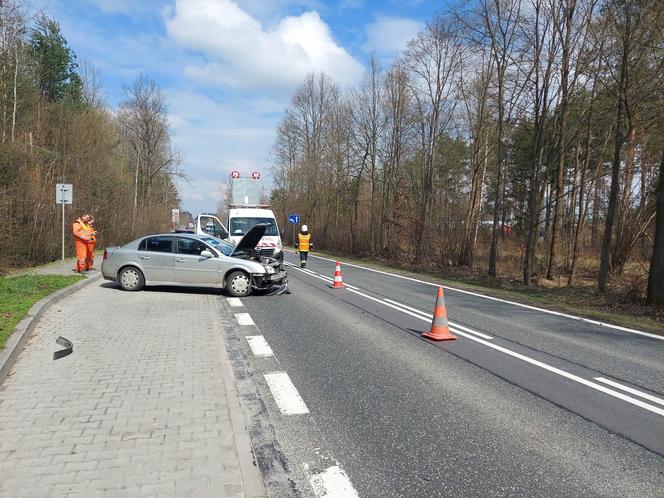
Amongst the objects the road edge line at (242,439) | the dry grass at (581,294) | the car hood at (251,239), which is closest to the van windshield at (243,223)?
the dry grass at (581,294)

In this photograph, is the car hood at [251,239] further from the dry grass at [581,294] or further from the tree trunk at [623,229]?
the tree trunk at [623,229]

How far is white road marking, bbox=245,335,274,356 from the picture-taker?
7.08 meters

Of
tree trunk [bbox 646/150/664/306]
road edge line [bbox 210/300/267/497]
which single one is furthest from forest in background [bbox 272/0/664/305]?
road edge line [bbox 210/300/267/497]

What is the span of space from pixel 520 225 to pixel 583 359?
24.8m

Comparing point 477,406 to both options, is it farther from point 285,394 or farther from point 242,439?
point 242,439

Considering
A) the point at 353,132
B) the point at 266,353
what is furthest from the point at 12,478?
the point at 353,132

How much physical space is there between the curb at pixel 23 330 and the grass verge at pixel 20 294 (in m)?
0.08

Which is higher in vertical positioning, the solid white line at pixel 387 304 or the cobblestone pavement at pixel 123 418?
the solid white line at pixel 387 304

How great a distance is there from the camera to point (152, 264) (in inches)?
510

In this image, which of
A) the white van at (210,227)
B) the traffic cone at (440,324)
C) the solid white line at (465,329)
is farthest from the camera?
the white van at (210,227)

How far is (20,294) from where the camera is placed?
1043cm

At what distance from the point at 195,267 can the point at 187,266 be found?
0.22 m

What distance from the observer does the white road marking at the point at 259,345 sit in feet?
23.2

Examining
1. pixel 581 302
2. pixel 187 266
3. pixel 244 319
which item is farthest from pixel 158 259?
pixel 581 302
